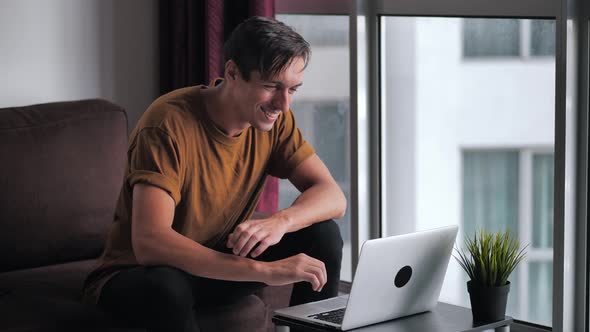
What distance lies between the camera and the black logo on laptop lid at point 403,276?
6.28 ft

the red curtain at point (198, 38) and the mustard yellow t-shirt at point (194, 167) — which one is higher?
the red curtain at point (198, 38)

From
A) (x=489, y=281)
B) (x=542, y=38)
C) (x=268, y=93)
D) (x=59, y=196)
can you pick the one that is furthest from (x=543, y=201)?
(x=59, y=196)

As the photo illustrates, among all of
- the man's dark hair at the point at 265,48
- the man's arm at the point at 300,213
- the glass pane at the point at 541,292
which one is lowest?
the glass pane at the point at 541,292

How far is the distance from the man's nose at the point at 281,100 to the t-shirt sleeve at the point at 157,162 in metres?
0.26

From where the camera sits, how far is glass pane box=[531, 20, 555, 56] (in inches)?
103

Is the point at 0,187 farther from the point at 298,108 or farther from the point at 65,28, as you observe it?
the point at 298,108

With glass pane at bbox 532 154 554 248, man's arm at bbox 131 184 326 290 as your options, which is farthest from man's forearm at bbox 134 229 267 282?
glass pane at bbox 532 154 554 248

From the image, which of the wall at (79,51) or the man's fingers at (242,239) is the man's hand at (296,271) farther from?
the wall at (79,51)

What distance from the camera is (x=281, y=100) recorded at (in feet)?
6.93

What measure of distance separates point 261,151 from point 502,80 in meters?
0.92

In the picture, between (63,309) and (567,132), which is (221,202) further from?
(567,132)

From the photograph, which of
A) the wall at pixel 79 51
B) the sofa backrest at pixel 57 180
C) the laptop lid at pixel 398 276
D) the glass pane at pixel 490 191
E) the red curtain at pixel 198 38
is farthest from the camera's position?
the red curtain at pixel 198 38

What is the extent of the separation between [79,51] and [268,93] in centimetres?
131

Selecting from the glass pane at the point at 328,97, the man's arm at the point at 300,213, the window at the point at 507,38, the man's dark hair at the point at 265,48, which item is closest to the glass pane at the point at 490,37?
the window at the point at 507,38
